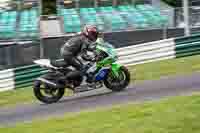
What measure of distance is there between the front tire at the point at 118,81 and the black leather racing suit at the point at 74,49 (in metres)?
0.77

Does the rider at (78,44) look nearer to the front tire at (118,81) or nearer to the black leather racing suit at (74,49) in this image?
the black leather racing suit at (74,49)

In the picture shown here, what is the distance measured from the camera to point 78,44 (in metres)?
12.1

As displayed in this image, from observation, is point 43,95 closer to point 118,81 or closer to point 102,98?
point 102,98

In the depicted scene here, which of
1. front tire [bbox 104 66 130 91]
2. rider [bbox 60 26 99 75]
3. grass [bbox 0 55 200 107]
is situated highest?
rider [bbox 60 26 99 75]

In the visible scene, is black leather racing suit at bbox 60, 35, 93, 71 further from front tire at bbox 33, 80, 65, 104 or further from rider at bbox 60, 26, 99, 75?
front tire at bbox 33, 80, 65, 104

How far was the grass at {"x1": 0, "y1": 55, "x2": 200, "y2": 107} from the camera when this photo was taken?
46.7 feet

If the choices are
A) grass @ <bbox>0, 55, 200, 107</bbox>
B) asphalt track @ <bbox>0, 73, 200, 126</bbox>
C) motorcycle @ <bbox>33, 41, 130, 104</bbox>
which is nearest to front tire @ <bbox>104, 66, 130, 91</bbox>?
motorcycle @ <bbox>33, 41, 130, 104</bbox>

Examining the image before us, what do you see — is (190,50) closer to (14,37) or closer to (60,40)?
(60,40)

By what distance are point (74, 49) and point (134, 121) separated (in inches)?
188

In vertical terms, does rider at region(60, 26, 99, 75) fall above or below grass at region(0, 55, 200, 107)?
above

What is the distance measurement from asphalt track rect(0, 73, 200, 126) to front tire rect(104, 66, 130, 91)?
0.15 m

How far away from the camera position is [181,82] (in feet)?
40.9

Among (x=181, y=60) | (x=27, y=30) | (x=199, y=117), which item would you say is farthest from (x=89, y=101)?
(x=27, y=30)

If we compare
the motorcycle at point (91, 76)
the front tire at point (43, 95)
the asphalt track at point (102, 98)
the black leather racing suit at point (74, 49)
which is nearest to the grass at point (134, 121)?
the asphalt track at point (102, 98)
